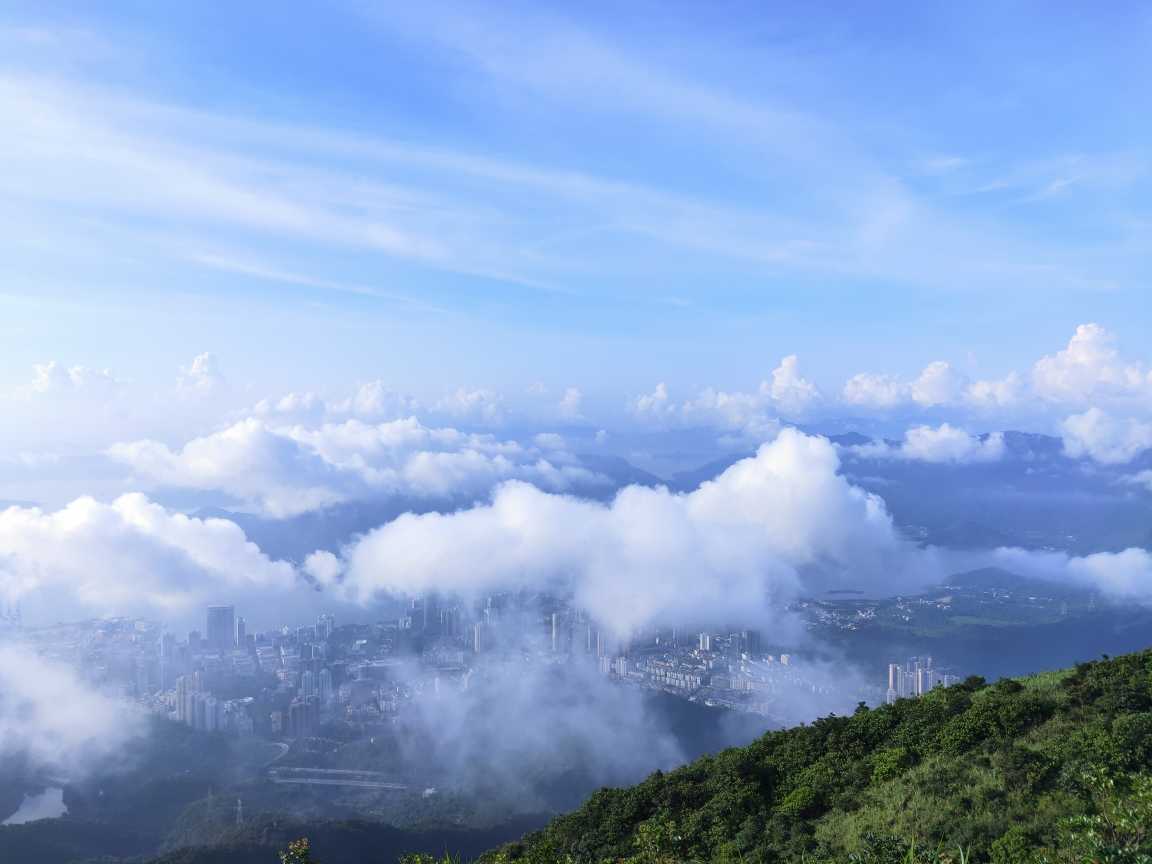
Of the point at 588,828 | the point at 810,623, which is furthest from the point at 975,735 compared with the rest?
the point at 810,623

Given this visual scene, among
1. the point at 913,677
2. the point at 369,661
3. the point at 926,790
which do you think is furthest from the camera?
the point at 369,661

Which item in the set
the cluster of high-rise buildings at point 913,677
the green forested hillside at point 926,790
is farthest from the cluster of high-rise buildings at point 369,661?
the green forested hillside at point 926,790

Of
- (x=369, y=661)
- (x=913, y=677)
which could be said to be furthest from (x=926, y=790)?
(x=369, y=661)

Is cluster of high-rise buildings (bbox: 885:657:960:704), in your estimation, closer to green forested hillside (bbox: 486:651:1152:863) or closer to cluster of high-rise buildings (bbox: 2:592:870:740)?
cluster of high-rise buildings (bbox: 2:592:870:740)

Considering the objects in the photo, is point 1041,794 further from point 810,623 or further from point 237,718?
point 810,623

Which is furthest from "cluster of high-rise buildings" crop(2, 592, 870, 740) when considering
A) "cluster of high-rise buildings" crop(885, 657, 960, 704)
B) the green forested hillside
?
the green forested hillside

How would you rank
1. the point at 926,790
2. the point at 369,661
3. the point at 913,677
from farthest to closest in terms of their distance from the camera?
the point at 369,661, the point at 913,677, the point at 926,790

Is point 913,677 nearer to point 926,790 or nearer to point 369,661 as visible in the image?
point 926,790
